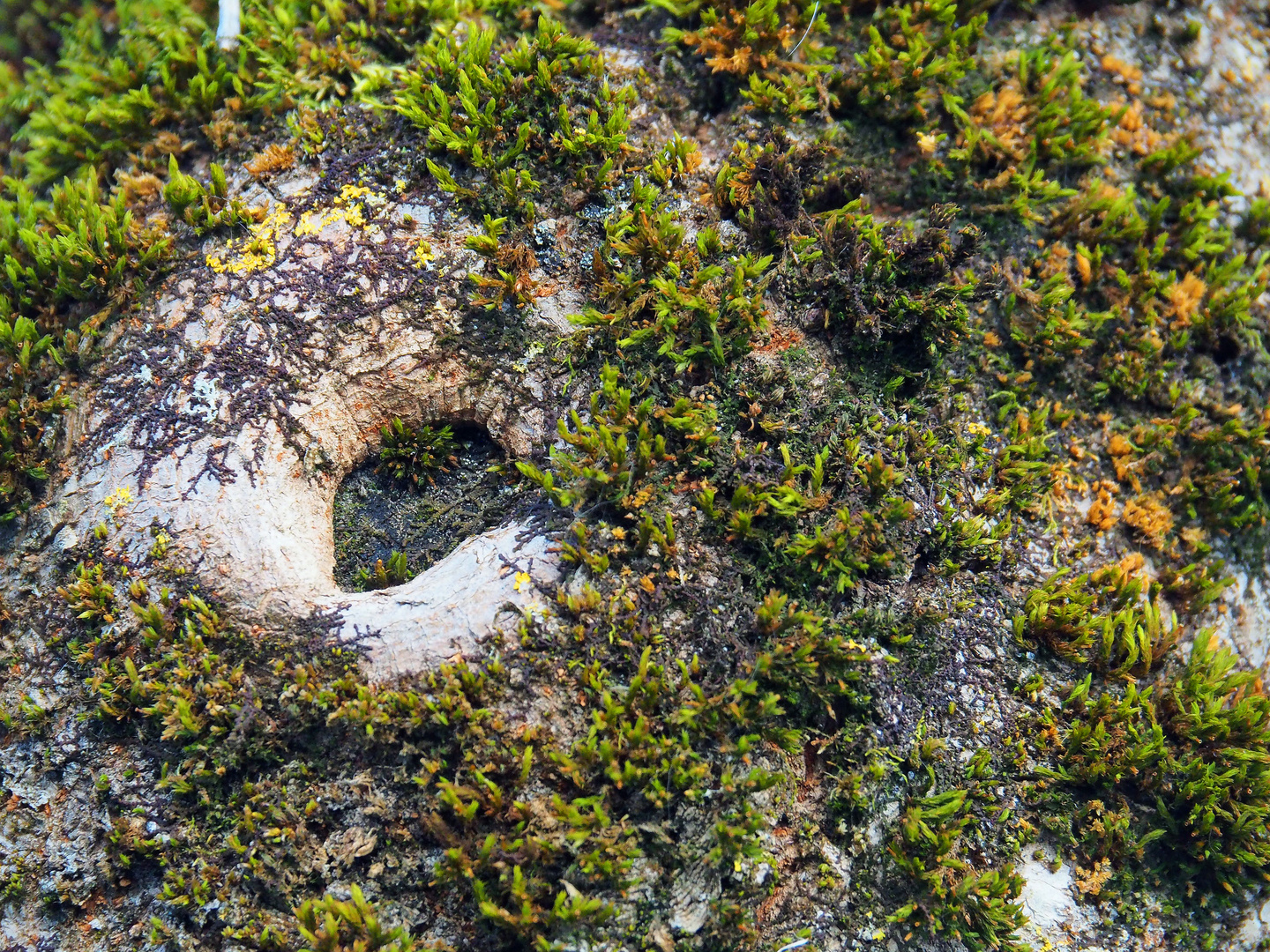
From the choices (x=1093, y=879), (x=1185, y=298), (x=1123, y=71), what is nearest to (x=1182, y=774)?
(x=1093, y=879)

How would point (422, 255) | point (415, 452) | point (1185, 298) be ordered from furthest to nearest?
1. point (1185, 298)
2. point (415, 452)
3. point (422, 255)

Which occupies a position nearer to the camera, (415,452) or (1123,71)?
(415,452)

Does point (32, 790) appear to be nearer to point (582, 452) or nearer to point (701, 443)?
point (582, 452)

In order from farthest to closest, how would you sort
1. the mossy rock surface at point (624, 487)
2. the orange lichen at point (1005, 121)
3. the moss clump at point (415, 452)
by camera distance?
the orange lichen at point (1005, 121) < the moss clump at point (415, 452) < the mossy rock surface at point (624, 487)

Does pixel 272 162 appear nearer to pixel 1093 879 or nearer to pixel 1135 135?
pixel 1135 135

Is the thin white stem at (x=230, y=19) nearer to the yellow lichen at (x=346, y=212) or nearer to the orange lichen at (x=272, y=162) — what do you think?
the orange lichen at (x=272, y=162)

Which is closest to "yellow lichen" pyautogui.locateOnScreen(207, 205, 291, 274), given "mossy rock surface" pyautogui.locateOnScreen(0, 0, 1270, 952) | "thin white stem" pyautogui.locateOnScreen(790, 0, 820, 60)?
"mossy rock surface" pyautogui.locateOnScreen(0, 0, 1270, 952)

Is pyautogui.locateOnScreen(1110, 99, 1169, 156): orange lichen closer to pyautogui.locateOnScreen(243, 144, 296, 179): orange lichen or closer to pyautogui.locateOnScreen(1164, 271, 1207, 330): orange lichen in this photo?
pyautogui.locateOnScreen(1164, 271, 1207, 330): orange lichen

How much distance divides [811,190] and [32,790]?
21.1ft

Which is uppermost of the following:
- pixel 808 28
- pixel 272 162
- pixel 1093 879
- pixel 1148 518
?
pixel 808 28

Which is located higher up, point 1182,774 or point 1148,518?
point 1148,518

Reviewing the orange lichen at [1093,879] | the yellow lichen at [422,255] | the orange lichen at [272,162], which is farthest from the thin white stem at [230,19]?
the orange lichen at [1093,879]

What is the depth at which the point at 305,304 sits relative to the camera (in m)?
5.18

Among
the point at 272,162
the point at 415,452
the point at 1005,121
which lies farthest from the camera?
the point at 1005,121
